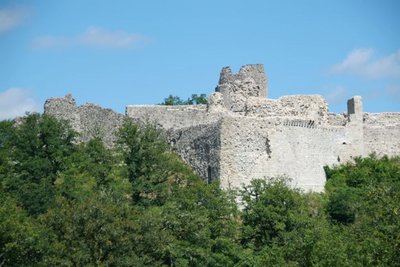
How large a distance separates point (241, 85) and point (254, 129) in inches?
415

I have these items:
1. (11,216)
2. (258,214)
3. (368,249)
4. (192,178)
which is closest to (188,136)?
(192,178)

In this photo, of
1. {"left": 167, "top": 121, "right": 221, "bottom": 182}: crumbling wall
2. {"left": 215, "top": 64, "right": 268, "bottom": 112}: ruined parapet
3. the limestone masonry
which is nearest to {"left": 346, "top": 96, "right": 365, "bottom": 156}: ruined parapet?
the limestone masonry

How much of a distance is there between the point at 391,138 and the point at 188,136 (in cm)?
1242

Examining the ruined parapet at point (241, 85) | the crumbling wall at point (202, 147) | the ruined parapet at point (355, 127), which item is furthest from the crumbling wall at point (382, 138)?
the crumbling wall at point (202, 147)

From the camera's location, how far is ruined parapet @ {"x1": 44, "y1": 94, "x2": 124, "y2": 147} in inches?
2653

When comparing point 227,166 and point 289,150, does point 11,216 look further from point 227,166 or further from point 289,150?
point 289,150

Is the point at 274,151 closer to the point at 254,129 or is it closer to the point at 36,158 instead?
the point at 254,129

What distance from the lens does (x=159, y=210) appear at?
55969 mm

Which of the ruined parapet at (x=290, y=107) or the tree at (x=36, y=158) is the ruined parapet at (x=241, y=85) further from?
the tree at (x=36, y=158)

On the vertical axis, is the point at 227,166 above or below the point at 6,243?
above

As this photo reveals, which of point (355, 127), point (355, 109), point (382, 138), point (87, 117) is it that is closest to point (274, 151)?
point (355, 127)

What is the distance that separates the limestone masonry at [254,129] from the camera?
196ft

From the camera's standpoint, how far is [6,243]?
50906 mm

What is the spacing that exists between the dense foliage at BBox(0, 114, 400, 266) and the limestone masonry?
970 mm
